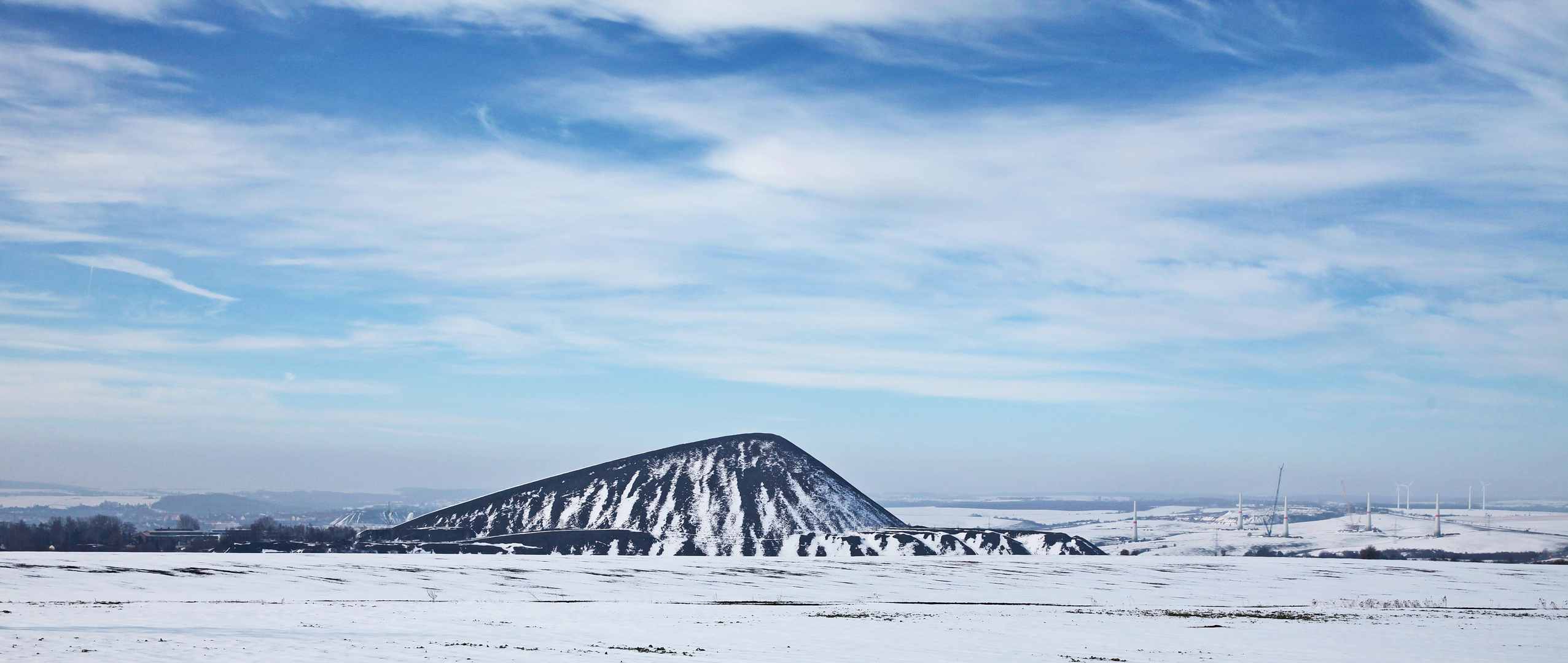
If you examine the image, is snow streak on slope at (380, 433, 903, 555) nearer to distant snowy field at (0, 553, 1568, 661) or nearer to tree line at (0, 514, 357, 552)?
tree line at (0, 514, 357, 552)

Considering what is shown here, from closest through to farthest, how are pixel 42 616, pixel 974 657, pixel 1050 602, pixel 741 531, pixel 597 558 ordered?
pixel 974 657, pixel 42 616, pixel 1050 602, pixel 597 558, pixel 741 531

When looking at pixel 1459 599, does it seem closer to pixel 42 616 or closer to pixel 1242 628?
pixel 1242 628

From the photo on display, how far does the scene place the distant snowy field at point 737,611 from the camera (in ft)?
138

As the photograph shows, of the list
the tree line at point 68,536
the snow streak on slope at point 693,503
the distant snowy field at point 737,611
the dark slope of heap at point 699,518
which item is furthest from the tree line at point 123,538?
the distant snowy field at point 737,611

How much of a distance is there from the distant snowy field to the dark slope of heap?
28.6 metres

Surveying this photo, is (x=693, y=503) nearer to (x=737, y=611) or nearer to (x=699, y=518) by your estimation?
(x=699, y=518)

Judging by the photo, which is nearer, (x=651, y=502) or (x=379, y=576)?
(x=379, y=576)

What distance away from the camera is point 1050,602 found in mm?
84750

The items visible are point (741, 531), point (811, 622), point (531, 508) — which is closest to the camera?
point (811, 622)

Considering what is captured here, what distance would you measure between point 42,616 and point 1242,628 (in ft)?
192

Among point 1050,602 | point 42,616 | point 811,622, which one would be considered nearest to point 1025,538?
point 1050,602

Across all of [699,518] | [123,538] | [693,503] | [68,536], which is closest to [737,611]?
[699,518]

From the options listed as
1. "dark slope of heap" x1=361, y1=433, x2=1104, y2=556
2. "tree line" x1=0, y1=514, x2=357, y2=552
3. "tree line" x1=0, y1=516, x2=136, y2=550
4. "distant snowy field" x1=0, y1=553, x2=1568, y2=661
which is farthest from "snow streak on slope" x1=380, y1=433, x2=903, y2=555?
→ "distant snowy field" x1=0, y1=553, x2=1568, y2=661

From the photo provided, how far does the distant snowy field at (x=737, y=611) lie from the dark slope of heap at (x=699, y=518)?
28.6m
